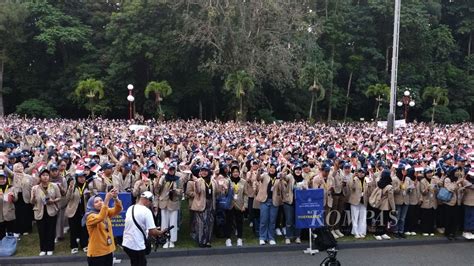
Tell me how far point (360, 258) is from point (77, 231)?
610cm

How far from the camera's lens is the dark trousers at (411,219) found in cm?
1099

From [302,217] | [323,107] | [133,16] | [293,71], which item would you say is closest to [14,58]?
[133,16]

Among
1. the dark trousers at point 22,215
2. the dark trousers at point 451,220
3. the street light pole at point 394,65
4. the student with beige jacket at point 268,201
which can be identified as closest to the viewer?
the student with beige jacket at point 268,201

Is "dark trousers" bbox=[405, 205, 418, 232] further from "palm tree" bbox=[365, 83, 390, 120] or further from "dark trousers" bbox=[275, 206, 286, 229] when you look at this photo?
"palm tree" bbox=[365, 83, 390, 120]

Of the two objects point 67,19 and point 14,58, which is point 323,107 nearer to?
point 67,19

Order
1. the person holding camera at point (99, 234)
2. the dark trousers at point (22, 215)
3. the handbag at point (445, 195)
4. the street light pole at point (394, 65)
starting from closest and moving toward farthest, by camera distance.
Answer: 1. the person holding camera at point (99, 234)
2. the dark trousers at point (22, 215)
3. the handbag at point (445, 195)
4. the street light pole at point (394, 65)

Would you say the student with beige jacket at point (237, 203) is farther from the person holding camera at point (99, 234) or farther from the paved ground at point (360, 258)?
the person holding camera at point (99, 234)

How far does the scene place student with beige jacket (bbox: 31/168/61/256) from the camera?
9156 millimetres

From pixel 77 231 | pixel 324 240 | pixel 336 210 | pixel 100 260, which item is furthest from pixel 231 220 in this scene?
pixel 100 260

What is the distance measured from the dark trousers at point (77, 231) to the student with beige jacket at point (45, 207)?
375mm

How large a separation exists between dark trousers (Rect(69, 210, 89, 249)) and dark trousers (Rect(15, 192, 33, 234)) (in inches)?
66.5

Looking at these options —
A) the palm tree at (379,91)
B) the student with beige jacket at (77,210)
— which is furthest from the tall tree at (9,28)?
the student with beige jacket at (77,210)

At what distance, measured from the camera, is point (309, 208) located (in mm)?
9672

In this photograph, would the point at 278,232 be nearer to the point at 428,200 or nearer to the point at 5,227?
the point at 428,200
